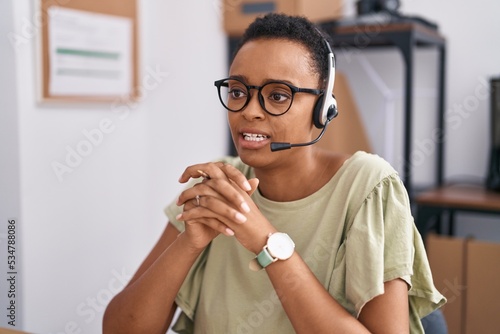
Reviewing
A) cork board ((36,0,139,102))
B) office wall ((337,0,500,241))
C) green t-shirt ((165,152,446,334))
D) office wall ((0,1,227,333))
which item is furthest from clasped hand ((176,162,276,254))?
office wall ((337,0,500,241))

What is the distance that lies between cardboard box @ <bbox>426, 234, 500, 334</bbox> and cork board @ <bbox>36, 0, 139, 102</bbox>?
51.0 inches

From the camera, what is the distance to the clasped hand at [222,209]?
3.19 feet

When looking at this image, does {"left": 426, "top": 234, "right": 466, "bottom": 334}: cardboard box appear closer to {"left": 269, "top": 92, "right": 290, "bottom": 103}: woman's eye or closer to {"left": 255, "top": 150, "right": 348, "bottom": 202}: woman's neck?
{"left": 255, "top": 150, "right": 348, "bottom": 202}: woman's neck

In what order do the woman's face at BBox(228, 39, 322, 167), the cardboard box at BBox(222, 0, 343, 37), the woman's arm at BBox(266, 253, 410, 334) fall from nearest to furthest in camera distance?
the woman's arm at BBox(266, 253, 410, 334)
the woman's face at BBox(228, 39, 322, 167)
the cardboard box at BBox(222, 0, 343, 37)

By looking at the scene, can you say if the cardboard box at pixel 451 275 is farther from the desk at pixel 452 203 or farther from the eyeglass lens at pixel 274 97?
the eyeglass lens at pixel 274 97

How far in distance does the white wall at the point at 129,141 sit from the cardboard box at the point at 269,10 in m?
0.07

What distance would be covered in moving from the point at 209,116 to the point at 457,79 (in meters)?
1.09

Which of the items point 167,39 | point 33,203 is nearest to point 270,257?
point 33,203

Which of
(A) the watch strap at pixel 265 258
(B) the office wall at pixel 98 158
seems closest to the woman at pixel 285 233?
(A) the watch strap at pixel 265 258

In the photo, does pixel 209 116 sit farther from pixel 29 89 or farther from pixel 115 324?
pixel 115 324

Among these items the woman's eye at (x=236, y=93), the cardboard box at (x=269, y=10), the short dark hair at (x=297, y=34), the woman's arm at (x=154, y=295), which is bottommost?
the woman's arm at (x=154, y=295)

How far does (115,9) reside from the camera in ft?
7.00

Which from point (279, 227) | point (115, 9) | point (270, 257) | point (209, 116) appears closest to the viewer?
point (270, 257)

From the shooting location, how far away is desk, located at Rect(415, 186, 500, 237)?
1918 mm
